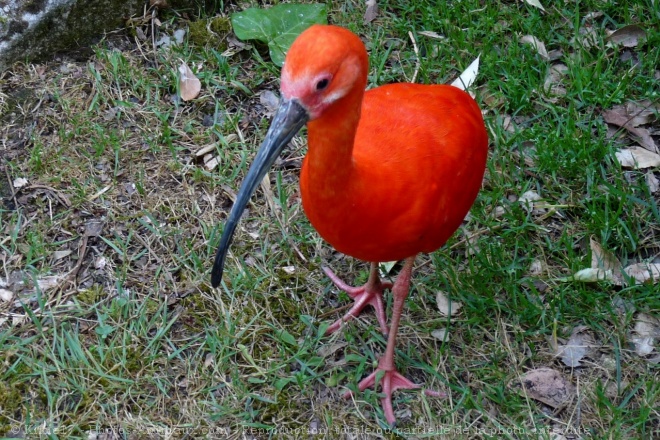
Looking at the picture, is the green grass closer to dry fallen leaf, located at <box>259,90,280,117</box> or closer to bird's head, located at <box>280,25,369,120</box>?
dry fallen leaf, located at <box>259,90,280,117</box>

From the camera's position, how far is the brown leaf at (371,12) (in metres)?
4.52

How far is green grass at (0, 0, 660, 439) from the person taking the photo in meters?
3.19

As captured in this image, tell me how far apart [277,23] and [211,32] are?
1.37 feet

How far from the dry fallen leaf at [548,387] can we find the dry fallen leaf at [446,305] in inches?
17.0

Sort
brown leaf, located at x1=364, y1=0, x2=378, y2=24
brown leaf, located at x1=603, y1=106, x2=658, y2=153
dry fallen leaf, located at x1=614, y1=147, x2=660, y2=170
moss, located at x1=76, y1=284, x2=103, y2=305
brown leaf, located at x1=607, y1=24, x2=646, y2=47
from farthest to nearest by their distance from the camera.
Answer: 1. brown leaf, located at x1=364, y1=0, x2=378, y2=24
2. brown leaf, located at x1=607, y1=24, x2=646, y2=47
3. brown leaf, located at x1=603, y1=106, x2=658, y2=153
4. dry fallen leaf, located at x1=614, y1=147, x2=660, y2=170
5. moss, located at x1=76, y1=284, x2=103, y2=305

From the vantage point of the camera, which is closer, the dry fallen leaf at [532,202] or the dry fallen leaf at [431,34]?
the dry fallen leaf at [532,202]

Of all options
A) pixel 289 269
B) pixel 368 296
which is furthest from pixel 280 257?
pixel 368 296

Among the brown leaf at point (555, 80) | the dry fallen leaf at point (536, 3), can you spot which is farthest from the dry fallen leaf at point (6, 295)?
the dry fallen leaf at point (536, 3)

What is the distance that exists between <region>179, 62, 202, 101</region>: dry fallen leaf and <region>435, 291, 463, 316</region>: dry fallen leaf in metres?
1.86

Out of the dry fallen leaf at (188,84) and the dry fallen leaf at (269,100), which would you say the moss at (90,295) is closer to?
the dry fallen leaf at (188,84)

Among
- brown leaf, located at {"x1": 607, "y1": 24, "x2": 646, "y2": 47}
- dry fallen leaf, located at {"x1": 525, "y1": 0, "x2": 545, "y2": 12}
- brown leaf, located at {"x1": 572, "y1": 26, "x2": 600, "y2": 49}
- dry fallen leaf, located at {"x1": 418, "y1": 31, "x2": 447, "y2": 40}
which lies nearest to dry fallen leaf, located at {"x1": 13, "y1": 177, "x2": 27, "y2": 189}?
dry fallen leaf, located at {"x1": 418, "y1": 31, "x2": 447, "y2": 40}

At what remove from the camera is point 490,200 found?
375cm

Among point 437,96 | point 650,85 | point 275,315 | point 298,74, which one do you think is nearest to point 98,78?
point 275,315

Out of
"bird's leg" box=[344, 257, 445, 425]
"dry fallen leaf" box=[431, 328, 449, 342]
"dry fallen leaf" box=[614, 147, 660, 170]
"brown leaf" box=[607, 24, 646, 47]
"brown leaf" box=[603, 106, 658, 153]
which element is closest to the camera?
"bird's leg" box=[344, 257, 445, 425]
